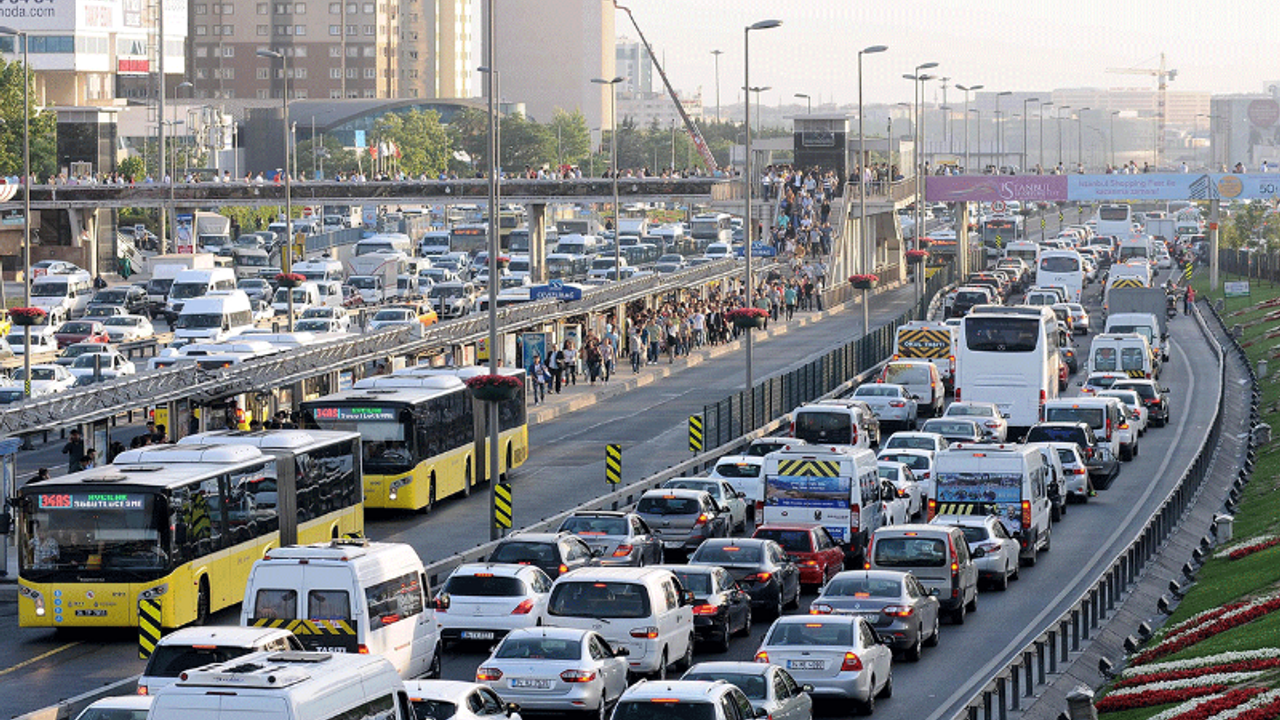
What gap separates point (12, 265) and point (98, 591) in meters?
90.3

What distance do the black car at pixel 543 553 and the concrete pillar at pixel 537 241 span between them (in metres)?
73.6

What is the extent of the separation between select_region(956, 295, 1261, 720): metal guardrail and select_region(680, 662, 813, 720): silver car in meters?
1.83

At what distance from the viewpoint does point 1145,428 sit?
191ft

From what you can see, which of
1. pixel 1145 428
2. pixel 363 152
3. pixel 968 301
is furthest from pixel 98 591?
pixel 363 152

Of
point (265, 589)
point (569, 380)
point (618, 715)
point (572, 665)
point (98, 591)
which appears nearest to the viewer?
point (618, 715)

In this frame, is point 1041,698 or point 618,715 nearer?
point 618,715

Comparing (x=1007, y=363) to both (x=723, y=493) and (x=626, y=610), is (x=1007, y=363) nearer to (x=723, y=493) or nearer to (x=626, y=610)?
(x=723, y=493)

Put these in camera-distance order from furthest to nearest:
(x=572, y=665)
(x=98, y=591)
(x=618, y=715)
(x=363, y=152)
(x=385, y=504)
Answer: (x=363, y=152), (x=385, y=504), (x=98, y=591), (x=572, y=665), (x=618, y=715)

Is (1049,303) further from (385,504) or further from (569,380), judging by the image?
(385,504)

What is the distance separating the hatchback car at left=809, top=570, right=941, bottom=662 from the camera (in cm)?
2780

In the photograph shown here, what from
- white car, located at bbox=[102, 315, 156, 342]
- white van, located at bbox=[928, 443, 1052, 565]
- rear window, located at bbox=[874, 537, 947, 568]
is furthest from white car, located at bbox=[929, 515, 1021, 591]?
white car, located at bbox=[102, 315, 156, 342]

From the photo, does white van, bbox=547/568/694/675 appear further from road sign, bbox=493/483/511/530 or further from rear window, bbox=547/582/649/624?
road sign, bbox=493/483/511/530

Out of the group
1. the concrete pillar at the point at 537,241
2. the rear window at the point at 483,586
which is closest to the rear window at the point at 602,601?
the rear window at the point at 483,586

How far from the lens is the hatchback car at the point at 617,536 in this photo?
33.6m
